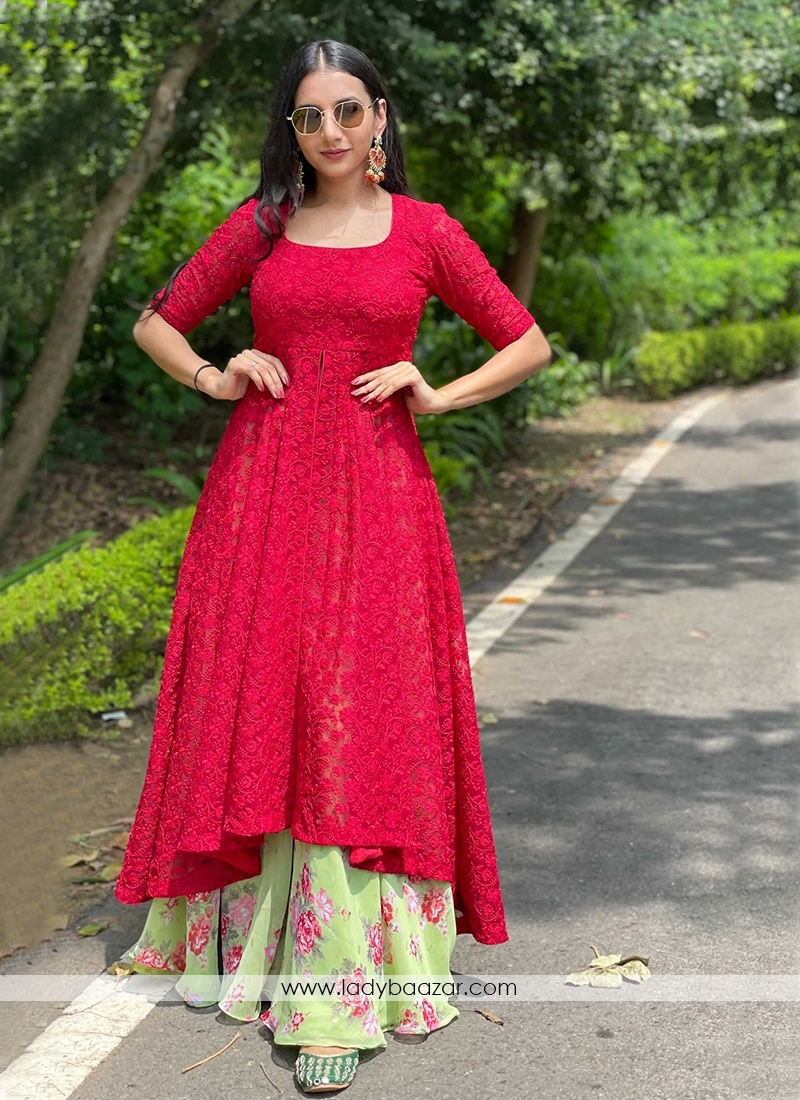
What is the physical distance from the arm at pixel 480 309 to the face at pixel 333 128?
0.24 metres

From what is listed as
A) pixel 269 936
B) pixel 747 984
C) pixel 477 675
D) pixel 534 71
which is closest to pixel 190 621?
pixel 269 936

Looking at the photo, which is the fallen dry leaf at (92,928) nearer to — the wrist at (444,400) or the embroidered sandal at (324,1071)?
the embroidered sandal at (324,1071)

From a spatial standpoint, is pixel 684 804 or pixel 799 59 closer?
pixel 684 804

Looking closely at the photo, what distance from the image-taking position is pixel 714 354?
20953mm

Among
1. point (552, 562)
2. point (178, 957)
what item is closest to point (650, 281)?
point (552, 562)

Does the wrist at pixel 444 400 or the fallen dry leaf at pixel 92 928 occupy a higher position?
the wrist at pixel 444 400

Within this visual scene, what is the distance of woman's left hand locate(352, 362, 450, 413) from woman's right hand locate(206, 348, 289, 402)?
17cm

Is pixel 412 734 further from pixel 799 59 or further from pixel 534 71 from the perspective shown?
Result: pixel 799 59

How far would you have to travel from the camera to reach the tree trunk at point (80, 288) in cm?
874

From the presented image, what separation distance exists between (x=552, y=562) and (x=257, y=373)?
19.3ft

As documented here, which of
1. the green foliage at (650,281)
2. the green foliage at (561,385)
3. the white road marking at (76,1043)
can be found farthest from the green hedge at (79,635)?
the green foliage at (650,281)

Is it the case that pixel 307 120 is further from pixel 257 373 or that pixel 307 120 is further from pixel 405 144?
pixel 405 144

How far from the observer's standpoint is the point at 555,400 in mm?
16094

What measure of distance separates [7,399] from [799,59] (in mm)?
6542
